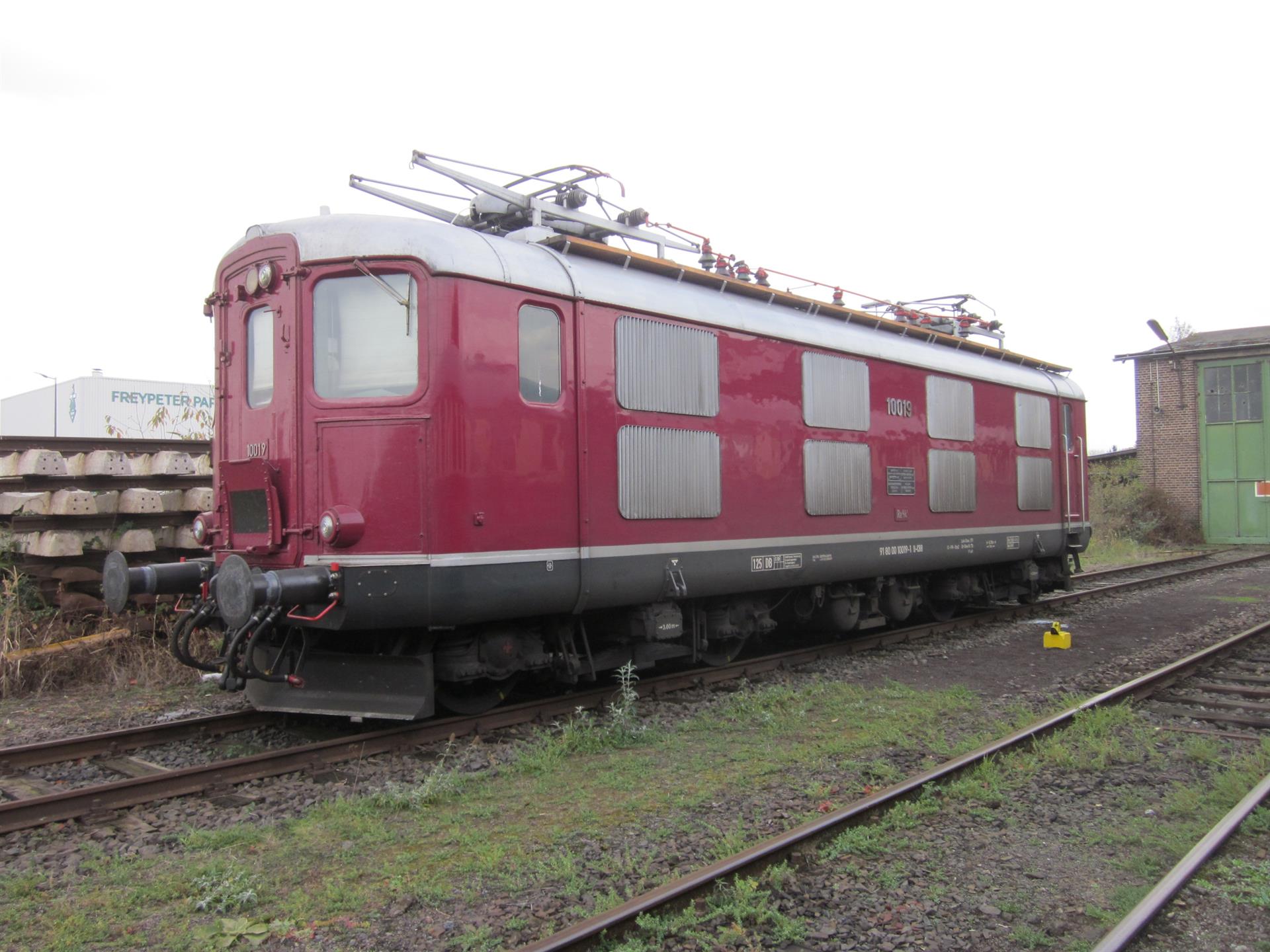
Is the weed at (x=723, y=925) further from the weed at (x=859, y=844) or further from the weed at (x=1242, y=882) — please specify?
the weed at (x=1242, y=882)

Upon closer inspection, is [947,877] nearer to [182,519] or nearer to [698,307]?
[698,307]

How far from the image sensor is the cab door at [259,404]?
20.3 ft

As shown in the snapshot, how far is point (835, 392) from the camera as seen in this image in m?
9.22

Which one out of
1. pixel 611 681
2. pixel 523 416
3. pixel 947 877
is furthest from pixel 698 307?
pixel 947 877

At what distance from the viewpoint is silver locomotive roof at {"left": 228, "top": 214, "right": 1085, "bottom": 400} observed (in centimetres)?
611

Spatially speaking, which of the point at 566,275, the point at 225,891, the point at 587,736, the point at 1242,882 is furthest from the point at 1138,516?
the point at 225,891

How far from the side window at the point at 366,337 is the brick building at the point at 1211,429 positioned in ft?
92.3

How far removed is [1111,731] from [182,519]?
26.8 feet

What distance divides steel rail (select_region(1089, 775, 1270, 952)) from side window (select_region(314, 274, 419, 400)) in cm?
457

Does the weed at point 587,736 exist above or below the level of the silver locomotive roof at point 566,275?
below

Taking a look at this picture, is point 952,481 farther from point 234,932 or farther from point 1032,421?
point 234,932

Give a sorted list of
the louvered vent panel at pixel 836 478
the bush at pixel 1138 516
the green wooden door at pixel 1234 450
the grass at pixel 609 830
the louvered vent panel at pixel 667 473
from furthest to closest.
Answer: the green wooden door at pixel 1234 450 < the bush at pixel 1138 516 < the louvered vent panel at pixel 836 478 < the louvered vent panel at pixel 667 473 < the grass at pixel 609 830

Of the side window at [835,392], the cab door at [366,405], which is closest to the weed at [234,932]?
the cab door at [366,405]

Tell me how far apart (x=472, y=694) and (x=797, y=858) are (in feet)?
10.3
